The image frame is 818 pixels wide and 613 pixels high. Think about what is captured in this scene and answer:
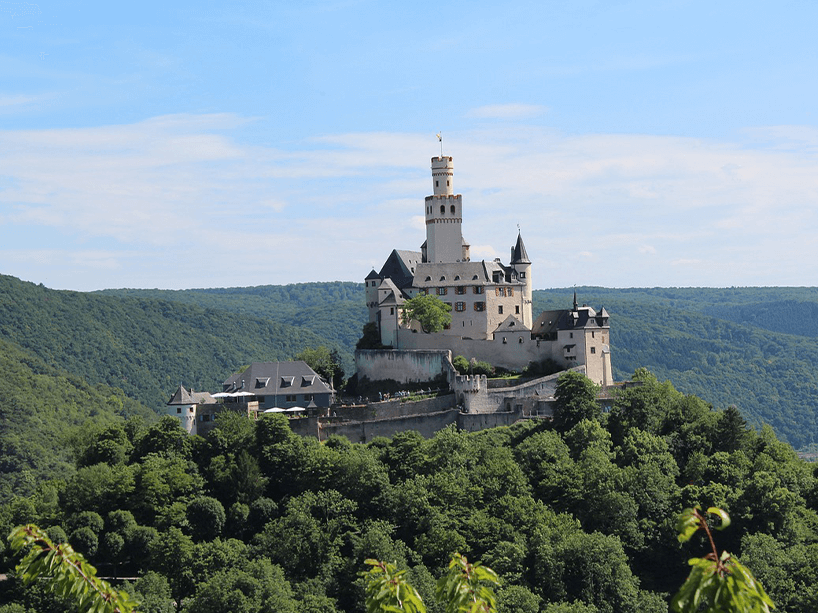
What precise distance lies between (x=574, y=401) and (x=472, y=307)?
486 inches

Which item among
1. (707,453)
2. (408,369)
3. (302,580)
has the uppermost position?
(408,369)

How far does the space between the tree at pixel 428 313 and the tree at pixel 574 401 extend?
10705 mm

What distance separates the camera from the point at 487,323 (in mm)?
76188

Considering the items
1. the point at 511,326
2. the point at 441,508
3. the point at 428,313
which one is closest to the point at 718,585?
the point at 441,508

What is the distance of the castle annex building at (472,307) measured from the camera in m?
72.5

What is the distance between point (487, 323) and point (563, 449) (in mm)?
13541

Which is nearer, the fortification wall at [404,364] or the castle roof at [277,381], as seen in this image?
the castle roof at [277,381]

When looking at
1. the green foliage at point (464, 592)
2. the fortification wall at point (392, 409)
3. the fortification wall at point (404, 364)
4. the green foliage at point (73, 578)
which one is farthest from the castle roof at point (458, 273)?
the green foliage at point (73, 578)

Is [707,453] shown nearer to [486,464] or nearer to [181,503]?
[486,464]

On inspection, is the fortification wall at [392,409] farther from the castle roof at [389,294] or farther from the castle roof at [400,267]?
the castle roof at [400,267]

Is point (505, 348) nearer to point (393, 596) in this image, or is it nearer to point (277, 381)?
point (277, 381)

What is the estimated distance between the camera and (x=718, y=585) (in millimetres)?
12508

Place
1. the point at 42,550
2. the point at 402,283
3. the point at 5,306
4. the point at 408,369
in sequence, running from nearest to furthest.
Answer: the point at 42,550 → the point at 408,369 → the point at 402,283 → the point at 5,306

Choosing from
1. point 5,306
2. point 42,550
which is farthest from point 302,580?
point 5,306
